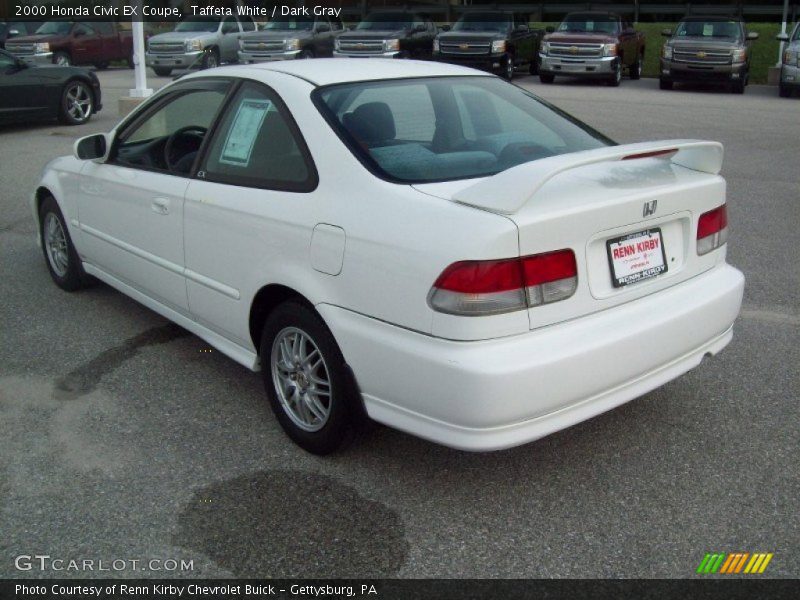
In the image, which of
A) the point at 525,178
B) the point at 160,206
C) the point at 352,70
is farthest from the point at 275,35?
the point at 525,178

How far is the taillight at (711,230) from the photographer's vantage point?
3.67 m

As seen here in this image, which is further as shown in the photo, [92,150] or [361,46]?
[361,46]

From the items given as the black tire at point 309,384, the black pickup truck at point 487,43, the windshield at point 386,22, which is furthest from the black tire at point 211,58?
the black tire at point 309,384

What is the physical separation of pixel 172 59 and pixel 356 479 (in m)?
22.4

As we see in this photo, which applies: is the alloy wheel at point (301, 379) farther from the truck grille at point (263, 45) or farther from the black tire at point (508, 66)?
the truck grille at point (263, 45)

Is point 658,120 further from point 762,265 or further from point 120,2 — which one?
point 120,2

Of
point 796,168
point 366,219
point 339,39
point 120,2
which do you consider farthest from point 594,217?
point 120,2

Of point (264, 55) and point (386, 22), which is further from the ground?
point (386, 22)

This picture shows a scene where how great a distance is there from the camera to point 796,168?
417 inches

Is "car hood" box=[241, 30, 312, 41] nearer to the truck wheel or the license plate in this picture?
the truck wheel

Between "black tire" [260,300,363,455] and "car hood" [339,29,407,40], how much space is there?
20197 mm

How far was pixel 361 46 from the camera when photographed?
22.9m

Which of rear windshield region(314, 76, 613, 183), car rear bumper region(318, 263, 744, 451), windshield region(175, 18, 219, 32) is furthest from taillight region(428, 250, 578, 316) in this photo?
windshield region(175, 18, 219, 32)

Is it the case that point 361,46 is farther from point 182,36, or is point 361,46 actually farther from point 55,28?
point 55,28
